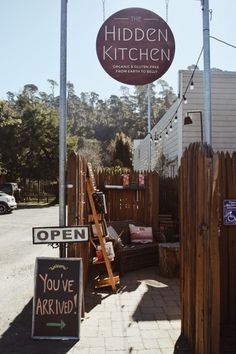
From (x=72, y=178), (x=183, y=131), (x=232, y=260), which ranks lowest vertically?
(x=232, y=260)

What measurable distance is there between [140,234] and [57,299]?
15.3 ft

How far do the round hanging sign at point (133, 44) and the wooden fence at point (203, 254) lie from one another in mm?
1430

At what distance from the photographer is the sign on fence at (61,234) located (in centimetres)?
482

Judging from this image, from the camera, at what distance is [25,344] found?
14.9 feet

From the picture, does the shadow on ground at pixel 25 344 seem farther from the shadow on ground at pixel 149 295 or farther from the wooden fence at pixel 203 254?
the wooden fence at pixel 203 254

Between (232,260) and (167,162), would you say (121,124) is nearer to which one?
(167,162)

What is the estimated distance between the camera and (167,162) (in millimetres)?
16156

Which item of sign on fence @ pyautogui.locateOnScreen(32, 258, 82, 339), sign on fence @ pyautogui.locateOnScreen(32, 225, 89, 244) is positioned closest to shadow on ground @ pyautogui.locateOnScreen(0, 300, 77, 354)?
sign on fence @ pyautogui.locateOnScreen(32, 258, 82, 339)

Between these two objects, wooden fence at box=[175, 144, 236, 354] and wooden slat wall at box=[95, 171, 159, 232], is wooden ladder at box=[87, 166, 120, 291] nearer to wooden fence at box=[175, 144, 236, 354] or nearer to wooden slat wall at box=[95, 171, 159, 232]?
wooden fence at box=[175, 144, 236, 354]

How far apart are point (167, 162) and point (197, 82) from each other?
15.0 ft

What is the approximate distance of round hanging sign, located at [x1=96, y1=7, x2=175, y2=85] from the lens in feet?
16.7

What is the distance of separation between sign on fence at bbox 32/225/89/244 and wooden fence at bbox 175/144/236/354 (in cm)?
120

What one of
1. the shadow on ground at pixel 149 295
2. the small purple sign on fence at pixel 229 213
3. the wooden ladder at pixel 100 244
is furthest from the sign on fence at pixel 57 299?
the small purple sign on fence at pixel 229 213

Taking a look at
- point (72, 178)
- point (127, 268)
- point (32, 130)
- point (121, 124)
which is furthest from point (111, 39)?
point (121, 124)
